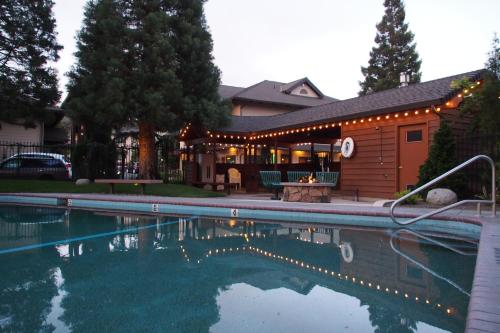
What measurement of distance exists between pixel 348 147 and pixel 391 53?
25.5 m

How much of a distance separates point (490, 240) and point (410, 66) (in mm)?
33678

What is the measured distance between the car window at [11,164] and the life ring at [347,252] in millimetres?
16431

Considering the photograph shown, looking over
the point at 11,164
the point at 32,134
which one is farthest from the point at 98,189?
the point at 32,134

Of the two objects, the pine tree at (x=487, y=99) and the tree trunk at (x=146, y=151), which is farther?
the tree trunk at (x=146, y=151)

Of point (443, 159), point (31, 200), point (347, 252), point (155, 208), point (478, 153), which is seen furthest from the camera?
point (31, 200)

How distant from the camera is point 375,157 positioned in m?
12.4

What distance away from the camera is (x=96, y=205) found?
11.7m

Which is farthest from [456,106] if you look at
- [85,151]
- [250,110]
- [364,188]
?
[250,110]

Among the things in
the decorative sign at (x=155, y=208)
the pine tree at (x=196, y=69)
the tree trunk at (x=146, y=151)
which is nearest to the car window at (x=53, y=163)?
the tree trunk at (x=146, y=151)

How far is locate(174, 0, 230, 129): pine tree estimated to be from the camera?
15.5m

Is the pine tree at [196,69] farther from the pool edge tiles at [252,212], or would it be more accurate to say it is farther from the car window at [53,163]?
the car window at [53,163]

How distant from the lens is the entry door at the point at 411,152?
11.2 meters

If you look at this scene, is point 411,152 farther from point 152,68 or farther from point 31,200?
point 31,200

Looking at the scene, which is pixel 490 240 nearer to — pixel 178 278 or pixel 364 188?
pixel 178 278
